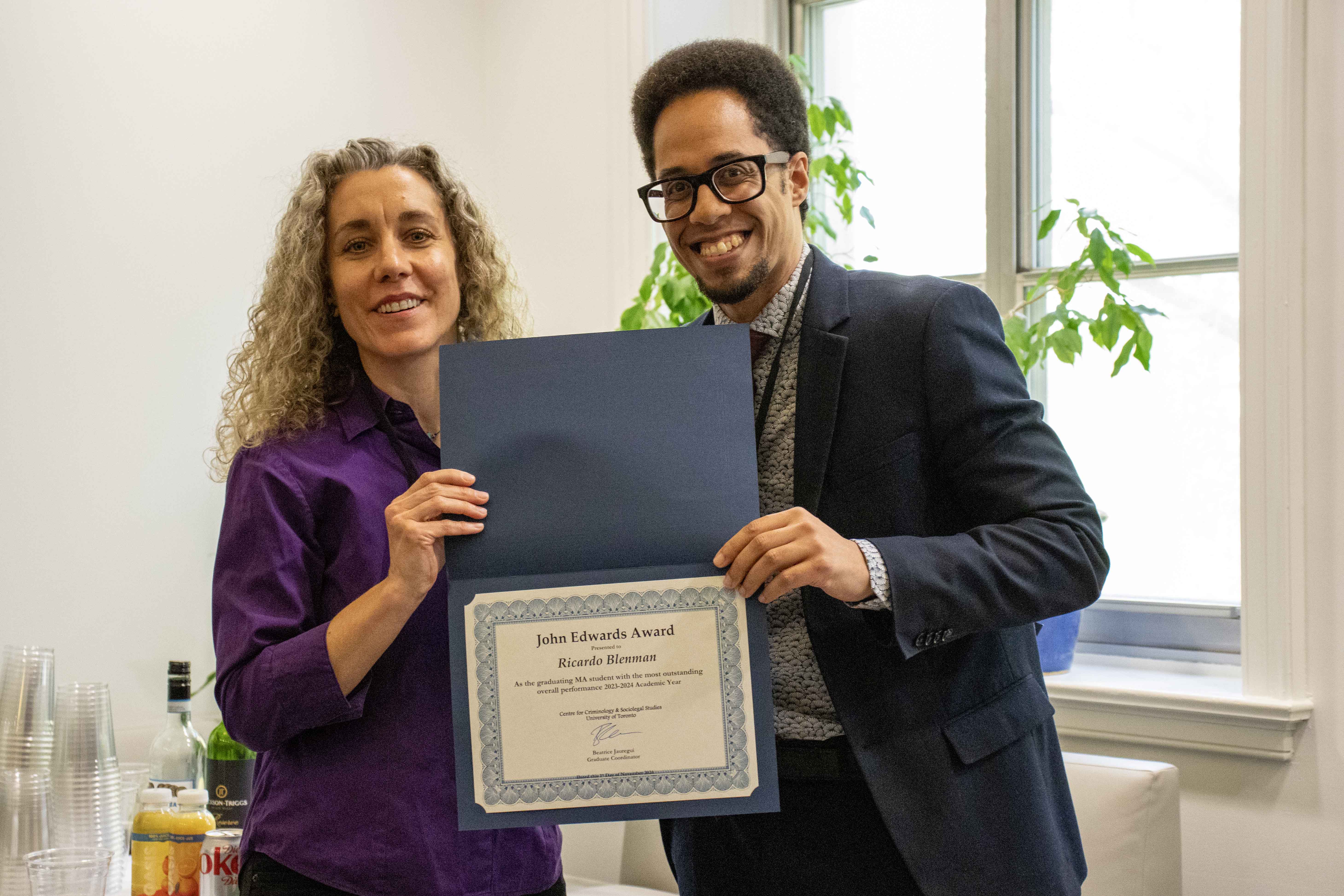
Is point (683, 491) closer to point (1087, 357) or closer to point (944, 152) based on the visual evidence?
point (1087, 357)

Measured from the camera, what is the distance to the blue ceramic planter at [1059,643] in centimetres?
266

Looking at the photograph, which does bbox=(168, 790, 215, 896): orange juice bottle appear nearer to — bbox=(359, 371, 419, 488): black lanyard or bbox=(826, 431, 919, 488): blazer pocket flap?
bbox=(359, 371, 419, 488): black lanyard

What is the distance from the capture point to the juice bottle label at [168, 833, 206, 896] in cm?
174

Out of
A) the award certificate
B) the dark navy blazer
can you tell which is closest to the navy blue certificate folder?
the award certificate

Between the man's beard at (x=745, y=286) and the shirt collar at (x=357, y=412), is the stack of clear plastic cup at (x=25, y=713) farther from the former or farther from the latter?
the man's beard at (x=745, y=286)

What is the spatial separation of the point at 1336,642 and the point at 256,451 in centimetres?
213

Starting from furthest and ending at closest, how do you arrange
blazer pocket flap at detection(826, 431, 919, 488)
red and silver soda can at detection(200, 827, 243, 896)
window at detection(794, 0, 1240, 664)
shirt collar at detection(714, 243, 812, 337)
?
window at detection(794, 0, 1240, 664) → red and silver soda can at detection(200, 827, 243, 896) → shirt collar at detection(714, 243, 812, 337) → blazer pocket flap at detection(826, 431, 919, 488)

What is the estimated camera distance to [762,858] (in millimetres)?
1224

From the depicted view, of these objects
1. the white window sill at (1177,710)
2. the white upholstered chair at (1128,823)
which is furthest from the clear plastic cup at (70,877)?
the white window sill at (1177,710)

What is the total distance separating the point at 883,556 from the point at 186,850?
4.22 ft

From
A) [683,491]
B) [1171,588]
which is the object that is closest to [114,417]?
[683,491]

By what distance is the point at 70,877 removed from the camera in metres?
1.50

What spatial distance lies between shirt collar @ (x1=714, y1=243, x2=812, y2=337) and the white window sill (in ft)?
5.39

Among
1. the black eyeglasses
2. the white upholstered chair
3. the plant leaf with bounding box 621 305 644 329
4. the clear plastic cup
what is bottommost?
the white upholstered chair
